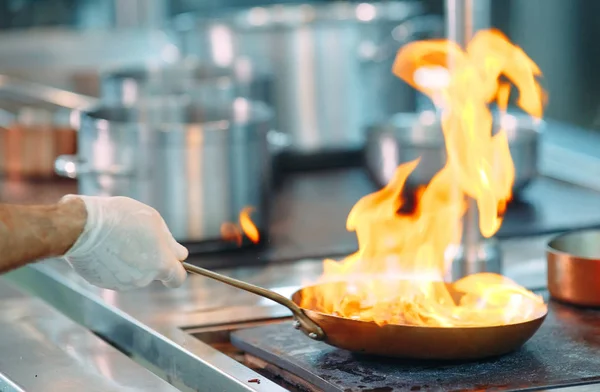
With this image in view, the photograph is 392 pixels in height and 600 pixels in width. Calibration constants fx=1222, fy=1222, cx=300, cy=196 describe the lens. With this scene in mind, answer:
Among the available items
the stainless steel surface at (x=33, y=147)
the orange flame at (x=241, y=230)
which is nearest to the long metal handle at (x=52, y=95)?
the stainless steel surface at (x=33, y=147)

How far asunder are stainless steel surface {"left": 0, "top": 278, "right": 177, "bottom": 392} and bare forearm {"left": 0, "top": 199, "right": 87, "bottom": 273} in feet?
0.62

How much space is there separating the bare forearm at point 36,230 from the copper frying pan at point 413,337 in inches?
6.1

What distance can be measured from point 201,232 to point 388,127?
0.64m

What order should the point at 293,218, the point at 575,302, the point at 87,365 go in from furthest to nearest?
1. the point at 293,218
2. the point at 575,302
3. the point at 87,365

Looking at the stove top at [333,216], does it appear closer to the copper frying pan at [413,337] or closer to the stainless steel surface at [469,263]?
the stainless steel surface at [469,263]

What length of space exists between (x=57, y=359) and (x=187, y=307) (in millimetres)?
267

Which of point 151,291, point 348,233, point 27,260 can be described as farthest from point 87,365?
point 348,233

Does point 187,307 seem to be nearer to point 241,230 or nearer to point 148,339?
point 148,339

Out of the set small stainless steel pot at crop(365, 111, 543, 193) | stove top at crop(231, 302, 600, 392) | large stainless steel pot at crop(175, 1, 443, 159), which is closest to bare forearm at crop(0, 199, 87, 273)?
stove top at crop(231, 302, 600, 392)

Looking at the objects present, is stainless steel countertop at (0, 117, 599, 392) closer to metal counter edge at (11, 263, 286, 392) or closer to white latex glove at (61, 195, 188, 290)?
metal counter edge at (11, 263, 286, 392)

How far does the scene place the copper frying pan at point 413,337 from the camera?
1.37 meters

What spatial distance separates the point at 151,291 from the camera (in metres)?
1.86

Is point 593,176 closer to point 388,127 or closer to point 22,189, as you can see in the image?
point 388,127

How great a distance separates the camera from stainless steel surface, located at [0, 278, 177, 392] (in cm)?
141
